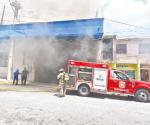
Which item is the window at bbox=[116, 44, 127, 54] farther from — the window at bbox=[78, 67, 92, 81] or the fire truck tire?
the fire truck tire

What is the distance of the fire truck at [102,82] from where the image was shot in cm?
1320

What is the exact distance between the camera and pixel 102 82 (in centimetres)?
1368

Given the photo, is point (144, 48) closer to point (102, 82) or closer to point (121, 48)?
point (121, 48)

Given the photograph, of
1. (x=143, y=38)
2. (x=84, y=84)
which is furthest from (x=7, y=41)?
(x=143, y=38)

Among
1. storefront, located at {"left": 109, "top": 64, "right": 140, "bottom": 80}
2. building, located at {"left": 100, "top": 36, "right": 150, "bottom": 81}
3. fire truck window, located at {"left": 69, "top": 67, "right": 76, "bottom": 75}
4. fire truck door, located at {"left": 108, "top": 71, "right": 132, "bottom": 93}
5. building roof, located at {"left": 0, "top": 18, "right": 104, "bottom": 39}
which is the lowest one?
fire truck door, located at {"left": 108, "top": 71, "right": 132, "bottom": 93}

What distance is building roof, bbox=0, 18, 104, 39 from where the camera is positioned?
17.6 m

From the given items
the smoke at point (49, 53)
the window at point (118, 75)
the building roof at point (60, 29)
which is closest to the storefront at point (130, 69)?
the smoke at point (49, 53)

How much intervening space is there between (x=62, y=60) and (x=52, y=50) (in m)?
1.13

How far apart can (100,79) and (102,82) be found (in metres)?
A: 0.19

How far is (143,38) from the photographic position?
21875mm

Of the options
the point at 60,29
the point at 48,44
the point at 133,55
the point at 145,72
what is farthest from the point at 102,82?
the point at 133,55

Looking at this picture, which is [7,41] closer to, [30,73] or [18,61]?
[18,61]

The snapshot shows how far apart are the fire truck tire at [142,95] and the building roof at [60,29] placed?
5.70 m

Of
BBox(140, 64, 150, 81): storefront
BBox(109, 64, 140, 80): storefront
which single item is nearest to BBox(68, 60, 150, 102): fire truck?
BBox(109, 64, 140, 80): storefront
